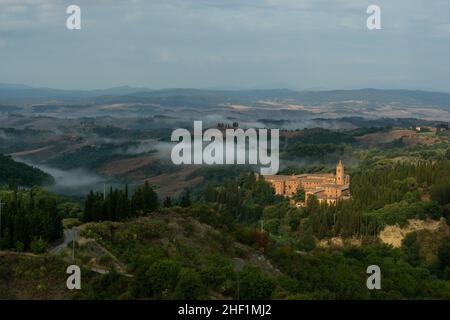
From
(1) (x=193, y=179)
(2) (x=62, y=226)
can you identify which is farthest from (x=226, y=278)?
(1) (x=193, y=179)

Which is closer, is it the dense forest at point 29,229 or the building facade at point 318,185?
the dense forest at point 29,229

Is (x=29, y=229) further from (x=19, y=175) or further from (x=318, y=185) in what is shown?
(x=19, y=175)

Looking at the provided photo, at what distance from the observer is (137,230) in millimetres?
33969

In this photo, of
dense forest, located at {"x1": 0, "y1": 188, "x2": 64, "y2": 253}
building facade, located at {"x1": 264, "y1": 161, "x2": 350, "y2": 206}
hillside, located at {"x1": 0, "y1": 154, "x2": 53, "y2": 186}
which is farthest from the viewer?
hillside, located at {"x1": 0, "y1": 154, "x2": 53, "y2": 186}

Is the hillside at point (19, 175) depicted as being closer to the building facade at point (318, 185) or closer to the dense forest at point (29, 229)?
the building facade at point (318, 185)

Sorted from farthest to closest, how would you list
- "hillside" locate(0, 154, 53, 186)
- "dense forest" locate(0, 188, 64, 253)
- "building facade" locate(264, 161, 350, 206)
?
"hillside" locate(0, 154, 53, 186) < "building facade" locate(264, 161, 350, 206) < "dense forest" locate(0, 188, 64, 253)

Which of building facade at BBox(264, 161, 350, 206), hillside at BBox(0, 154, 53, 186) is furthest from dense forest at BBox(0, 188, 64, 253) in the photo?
hillside at BBox(0, 154, 53, 186)

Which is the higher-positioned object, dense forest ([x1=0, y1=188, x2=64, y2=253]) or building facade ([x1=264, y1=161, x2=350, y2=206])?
dense forest ([x1=0, y1=188, x2=64, y2=253])

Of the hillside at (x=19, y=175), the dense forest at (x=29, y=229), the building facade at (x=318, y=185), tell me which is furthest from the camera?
the hillside at (x=19, y=175)

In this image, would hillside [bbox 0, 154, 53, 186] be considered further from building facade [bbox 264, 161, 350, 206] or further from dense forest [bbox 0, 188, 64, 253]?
dense forest [bbox 0, 188, 64, 253]

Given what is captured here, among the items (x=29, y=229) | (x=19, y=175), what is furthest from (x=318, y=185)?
(x=29, y=229)

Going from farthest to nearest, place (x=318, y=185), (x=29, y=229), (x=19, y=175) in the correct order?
1. (x=19, y=175)
2. (x=318, y=185)
3. (x=29, y=229)

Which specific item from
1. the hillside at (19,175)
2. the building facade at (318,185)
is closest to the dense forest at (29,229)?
the building facade at (318,185)
